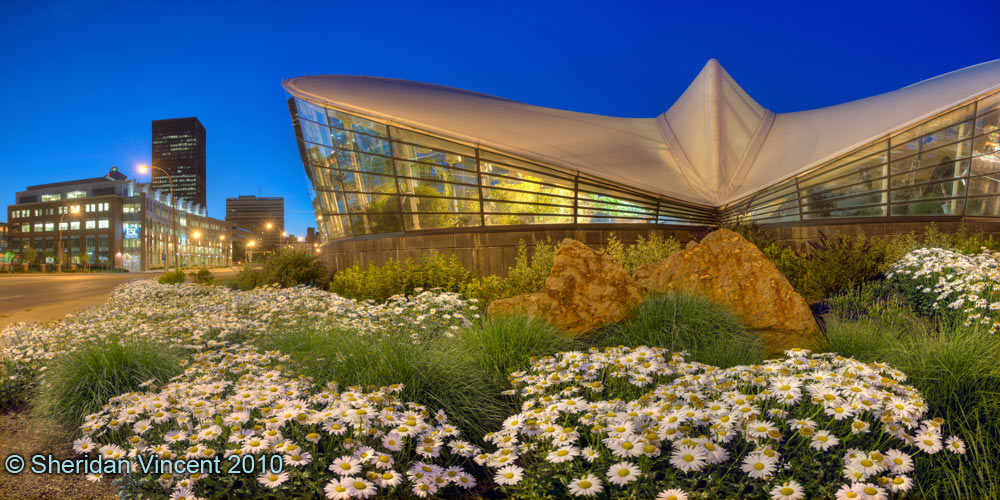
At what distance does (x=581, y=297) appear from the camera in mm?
7141

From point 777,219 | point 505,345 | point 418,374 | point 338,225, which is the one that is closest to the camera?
point 418,374

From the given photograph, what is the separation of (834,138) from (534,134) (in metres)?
11.0

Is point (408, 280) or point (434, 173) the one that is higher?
point (434, 173)

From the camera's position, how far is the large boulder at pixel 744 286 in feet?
21.9

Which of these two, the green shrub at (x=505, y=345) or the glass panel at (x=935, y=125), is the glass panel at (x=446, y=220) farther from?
the glass panel at (x=935, y=125)

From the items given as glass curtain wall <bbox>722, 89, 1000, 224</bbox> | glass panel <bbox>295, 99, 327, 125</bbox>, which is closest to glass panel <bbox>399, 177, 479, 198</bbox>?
glass panel <bbox>295, 99, 327, 125</bbox>

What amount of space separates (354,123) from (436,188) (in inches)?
151

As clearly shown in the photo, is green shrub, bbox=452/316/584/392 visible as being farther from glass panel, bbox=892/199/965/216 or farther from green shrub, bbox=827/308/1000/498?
glass panel, bbox=892/199/965/216

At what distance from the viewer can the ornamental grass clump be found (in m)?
2.55

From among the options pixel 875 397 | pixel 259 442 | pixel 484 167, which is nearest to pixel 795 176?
pixel 484 167

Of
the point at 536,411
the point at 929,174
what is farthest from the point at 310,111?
the point at 929,174

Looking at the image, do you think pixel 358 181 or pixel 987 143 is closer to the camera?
pixel 987 143

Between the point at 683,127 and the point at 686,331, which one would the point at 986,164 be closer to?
the point at 683,127

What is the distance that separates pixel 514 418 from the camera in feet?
11.0
